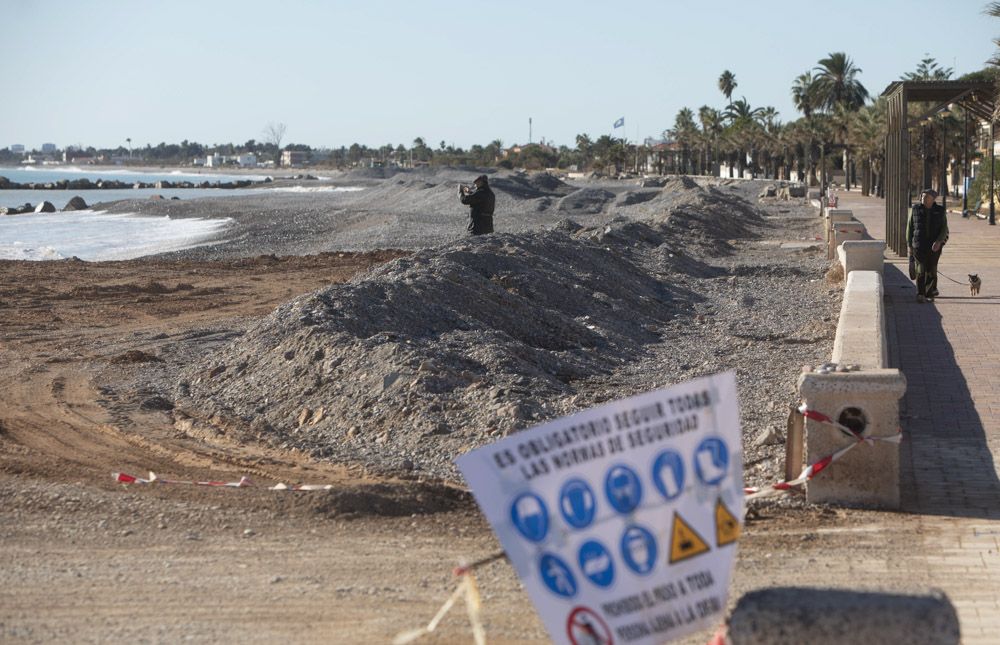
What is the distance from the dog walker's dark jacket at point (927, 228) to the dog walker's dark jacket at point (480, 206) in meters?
7.97

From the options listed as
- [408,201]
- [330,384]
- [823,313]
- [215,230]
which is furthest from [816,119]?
[330,384]

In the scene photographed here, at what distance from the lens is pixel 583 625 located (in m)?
4.19

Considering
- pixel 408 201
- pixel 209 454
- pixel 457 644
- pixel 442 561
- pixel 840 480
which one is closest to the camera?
pixel 457 644

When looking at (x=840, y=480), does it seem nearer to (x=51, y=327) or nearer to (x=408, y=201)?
(x=51, y=327)

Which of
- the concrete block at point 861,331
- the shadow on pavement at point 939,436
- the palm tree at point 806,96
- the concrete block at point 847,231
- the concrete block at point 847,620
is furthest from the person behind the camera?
the palm tree at point 806,96

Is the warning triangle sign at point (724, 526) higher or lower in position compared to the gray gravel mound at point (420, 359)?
higher

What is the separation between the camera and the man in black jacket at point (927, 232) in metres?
16.9

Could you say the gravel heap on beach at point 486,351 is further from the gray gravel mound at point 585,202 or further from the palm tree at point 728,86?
the palm tree at point 728,86

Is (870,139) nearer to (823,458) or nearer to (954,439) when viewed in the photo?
(954,439)

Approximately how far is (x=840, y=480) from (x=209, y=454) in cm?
485

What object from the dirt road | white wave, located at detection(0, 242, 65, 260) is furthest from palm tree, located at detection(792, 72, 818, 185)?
the dirt road

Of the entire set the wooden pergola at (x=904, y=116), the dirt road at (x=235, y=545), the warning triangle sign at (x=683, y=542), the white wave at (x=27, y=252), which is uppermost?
the wooden pergola at (x=904, y=116)

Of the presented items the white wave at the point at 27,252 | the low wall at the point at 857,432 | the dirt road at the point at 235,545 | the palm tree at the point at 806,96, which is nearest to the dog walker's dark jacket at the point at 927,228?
the low wall at the point at 857,432

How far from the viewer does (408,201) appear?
67125mm
